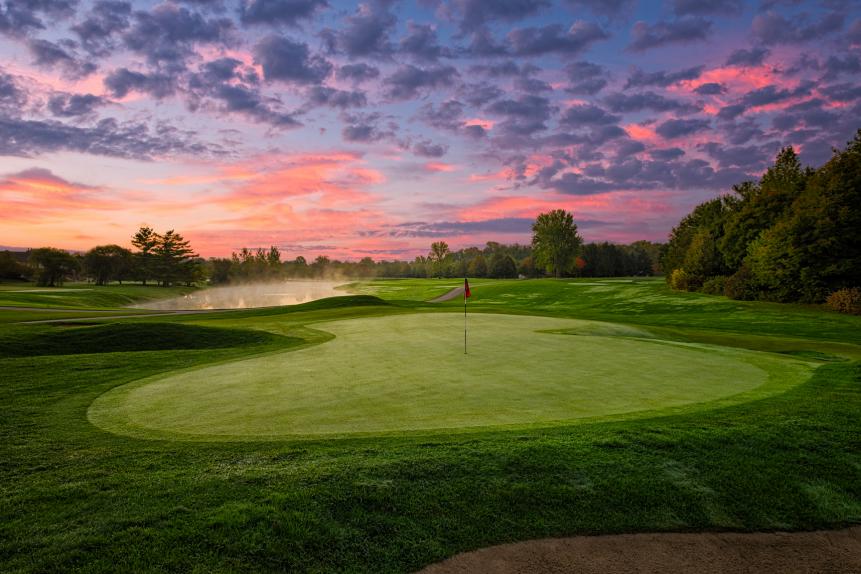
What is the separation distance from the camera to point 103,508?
4.69 m

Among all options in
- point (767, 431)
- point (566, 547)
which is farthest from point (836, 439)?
point (566, 547)

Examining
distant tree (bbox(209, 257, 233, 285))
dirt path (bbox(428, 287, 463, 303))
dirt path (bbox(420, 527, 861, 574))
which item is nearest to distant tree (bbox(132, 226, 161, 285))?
distant tree (bbox(209, 257, 233, 285))

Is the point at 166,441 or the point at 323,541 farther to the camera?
the point at 166,441

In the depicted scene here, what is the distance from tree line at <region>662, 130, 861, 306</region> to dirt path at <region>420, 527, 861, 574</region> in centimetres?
3667

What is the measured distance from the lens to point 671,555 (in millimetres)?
4410

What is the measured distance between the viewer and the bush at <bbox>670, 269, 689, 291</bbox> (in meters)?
51.5

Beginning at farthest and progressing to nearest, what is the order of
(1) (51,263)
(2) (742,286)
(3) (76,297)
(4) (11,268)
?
(4) (11,268) < (1) (51,263) < (3) (76,297) < (2) (742,286)

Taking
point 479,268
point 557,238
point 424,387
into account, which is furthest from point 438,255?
point 424,387

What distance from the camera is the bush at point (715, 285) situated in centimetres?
4566

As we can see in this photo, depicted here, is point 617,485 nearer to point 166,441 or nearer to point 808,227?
point 166,441

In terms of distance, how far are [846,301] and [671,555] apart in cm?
3760

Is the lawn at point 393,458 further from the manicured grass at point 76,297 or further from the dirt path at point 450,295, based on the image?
the dirt path at point 450,295

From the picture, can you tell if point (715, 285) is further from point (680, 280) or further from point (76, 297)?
point (76, 297)

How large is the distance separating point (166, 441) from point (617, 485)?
20.7 ft
